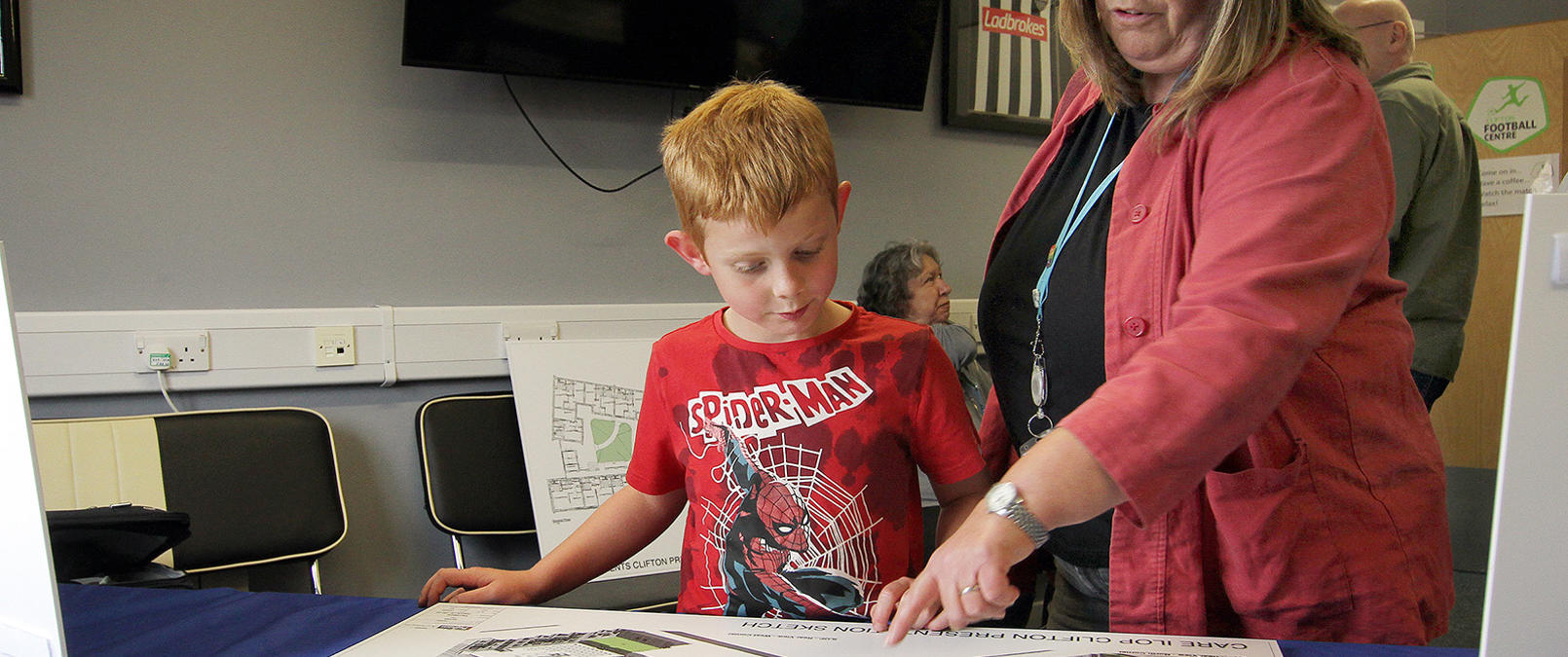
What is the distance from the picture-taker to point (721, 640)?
0.85 metres

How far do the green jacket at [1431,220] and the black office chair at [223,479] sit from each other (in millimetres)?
2566

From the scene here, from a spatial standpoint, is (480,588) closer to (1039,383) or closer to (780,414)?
(780,414)

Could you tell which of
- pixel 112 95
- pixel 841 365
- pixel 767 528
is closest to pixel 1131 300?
pixel 841 365

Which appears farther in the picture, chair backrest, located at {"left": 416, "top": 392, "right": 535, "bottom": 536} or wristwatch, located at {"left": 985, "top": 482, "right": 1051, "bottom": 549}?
chair backrest, located at {"left": 416, "top": 392, "right": 535, "bottom": 536}

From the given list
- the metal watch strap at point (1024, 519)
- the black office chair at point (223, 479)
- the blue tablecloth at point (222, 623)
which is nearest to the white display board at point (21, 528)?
the blue tablecloth at point (222, 623)

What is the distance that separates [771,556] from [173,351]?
73.1 inches

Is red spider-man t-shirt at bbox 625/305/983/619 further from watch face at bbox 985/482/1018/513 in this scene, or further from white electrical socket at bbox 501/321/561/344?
white electrical socket at bbox 501/321/561/344

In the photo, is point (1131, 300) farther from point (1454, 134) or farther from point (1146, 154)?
point (1454, 134)

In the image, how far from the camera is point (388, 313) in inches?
97.3

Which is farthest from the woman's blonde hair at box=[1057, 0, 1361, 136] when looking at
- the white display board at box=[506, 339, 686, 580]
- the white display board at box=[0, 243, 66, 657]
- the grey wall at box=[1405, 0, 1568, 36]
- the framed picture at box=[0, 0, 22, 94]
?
the grey wall at box=[1405, 0, 1568, 36]

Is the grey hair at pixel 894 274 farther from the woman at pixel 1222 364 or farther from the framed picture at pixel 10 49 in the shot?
the framed picture at pixel 10 49

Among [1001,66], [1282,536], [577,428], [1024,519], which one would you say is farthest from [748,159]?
[1001,66]

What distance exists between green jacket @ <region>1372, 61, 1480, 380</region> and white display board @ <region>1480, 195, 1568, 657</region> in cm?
196

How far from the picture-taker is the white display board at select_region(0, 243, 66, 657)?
0.68 m
